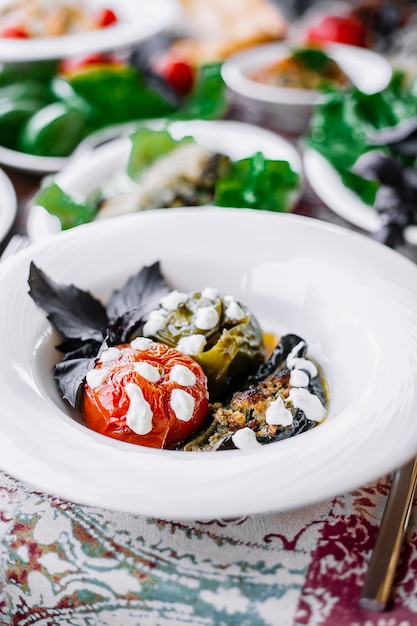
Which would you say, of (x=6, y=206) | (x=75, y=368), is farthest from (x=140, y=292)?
(x=6, y=206)

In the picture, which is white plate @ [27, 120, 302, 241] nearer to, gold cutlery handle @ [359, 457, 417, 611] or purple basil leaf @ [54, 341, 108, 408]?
purple basil leaf @ [54, 341, 108, 408]

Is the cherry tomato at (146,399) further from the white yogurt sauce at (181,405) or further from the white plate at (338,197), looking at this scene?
the white plate at (338,197)

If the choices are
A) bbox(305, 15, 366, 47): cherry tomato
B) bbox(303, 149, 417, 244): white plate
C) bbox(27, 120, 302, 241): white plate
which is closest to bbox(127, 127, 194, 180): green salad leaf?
bbox(27, 120, 302, 241): white plate

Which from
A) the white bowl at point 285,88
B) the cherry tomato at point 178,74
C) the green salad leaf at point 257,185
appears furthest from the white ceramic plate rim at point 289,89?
the green salad leaf at point 257,185

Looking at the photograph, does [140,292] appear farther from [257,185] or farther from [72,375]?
[257,185]

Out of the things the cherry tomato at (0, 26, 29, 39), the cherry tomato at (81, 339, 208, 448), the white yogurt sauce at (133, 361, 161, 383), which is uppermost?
the white yogurt sauce at (133, 361, 161, 383)
